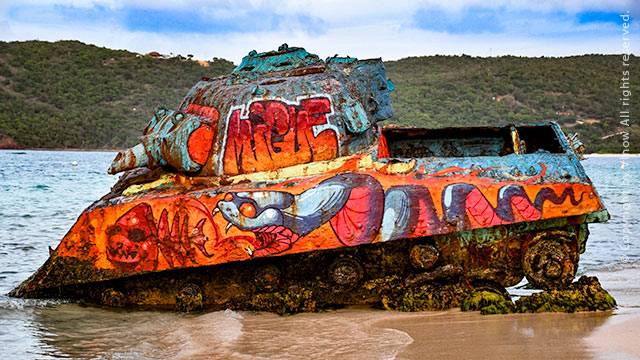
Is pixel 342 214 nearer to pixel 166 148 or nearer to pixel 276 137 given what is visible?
pixel 276 137

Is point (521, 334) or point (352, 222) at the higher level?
point (352, 222)

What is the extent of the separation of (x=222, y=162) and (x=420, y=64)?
64190mm

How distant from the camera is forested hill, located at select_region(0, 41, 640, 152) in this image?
5153 centimetres

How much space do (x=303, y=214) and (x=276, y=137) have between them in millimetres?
949

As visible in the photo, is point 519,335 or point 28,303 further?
point 28,303

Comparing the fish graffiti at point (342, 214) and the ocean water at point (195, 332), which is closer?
the ocean water at point (195, 332)

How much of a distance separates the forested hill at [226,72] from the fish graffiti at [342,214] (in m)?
38.0

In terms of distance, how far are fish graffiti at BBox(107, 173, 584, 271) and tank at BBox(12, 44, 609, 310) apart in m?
0.01

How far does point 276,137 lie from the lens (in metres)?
7.34

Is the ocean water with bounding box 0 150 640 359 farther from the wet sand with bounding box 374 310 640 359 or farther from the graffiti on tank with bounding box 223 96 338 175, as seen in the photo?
the graffiti on tank with bounding box 223 96 338 175

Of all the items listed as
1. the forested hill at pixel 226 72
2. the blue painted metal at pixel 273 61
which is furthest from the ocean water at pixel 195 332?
the forested hill at pixel 226 72

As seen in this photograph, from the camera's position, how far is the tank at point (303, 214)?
6.86 meters

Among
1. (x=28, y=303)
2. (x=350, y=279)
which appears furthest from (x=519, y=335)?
(x=28, y=303)

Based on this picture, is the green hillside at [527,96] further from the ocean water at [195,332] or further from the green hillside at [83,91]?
the ocean water at [195,332]
